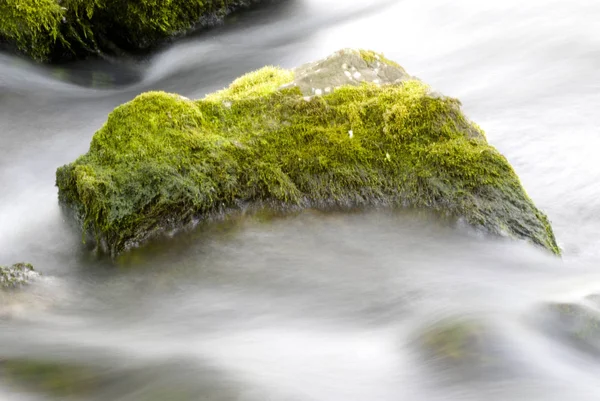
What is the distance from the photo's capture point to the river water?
11.2ft

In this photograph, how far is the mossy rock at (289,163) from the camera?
5035mm

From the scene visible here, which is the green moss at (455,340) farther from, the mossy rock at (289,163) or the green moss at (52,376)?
→ the green moss at (52,376)

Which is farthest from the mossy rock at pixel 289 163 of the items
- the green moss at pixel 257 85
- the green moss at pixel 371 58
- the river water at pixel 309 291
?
the green moss at pixel 371 58

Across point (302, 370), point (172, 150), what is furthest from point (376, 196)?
point (302, 370)

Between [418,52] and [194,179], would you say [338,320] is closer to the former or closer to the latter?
[194,179]

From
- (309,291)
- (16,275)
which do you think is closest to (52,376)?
(16,275)

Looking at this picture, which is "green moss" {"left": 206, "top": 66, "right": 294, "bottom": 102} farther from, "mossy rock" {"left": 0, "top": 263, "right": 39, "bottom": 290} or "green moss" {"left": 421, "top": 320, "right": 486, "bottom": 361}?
"green moss" {"left": 421, "top": 320, "right": 486, "bottom": 361}

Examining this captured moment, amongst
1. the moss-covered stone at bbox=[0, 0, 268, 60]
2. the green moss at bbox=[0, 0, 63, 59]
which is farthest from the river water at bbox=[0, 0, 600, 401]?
the moss-covered stone at bbox=[0, 0, 268, 60]

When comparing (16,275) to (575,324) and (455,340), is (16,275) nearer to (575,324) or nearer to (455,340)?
(455,340)

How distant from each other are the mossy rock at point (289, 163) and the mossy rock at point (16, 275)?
22.2 inches

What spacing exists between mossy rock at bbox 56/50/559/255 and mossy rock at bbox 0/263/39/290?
22.2 inches

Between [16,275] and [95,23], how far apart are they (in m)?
5.88

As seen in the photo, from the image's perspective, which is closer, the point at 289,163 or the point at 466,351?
the point at 466,351

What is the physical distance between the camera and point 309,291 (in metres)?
Answer: 4.55
